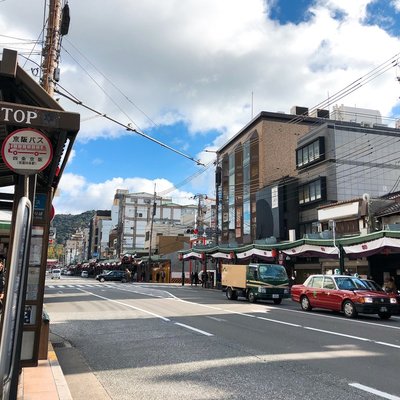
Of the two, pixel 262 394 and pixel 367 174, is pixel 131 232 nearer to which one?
pixel 367 174

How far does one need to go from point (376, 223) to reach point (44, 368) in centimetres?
2661

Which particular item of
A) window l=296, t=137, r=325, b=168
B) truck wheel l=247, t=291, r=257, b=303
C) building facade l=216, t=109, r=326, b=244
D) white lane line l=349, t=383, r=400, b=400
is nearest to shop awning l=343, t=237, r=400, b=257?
truck wheel l=247, t=291, r=257, b=303

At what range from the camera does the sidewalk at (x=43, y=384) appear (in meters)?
5.57

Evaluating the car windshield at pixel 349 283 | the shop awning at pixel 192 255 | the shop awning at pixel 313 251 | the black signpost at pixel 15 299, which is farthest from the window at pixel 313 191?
the black signpost at pixel 15 299

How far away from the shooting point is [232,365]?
810cm

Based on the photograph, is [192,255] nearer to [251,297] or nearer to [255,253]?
[255,253]

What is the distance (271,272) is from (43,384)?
19.8m

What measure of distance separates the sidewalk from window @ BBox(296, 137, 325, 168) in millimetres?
35932

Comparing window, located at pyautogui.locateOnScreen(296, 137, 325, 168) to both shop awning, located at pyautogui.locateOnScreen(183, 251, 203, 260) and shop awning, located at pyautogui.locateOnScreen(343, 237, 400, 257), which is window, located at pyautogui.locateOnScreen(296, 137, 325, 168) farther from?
shop awning, located at pyautogui.locateOnScreen(343, 237, 400, 257)

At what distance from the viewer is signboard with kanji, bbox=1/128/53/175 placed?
4.14 meters

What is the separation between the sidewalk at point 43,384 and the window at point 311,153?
118 ft

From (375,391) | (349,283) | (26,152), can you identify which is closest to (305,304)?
(349,283)

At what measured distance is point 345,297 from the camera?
57.0 ft

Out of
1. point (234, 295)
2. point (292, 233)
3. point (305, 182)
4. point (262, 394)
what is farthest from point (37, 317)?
point (305, 182)
